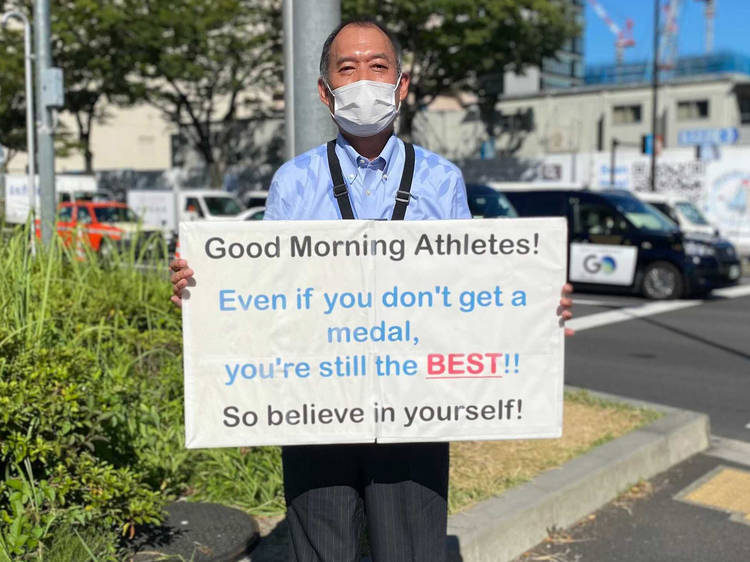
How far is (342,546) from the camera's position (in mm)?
2309

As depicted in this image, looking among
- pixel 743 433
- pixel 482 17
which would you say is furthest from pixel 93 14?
pixel 743 433

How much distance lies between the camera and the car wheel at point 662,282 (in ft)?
47.0

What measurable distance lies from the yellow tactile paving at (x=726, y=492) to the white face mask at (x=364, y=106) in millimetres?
3130

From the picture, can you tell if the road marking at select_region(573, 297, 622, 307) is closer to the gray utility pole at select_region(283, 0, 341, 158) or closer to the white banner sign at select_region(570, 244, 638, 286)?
the white banner sign at select_region(570, 244, 638, 286)

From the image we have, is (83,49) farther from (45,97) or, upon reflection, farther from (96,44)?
(45,97)

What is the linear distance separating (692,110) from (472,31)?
2249 centimetres

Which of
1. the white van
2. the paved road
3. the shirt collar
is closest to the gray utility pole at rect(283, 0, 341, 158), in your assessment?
the shirt collar

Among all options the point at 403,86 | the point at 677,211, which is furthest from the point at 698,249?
the point at 403,86

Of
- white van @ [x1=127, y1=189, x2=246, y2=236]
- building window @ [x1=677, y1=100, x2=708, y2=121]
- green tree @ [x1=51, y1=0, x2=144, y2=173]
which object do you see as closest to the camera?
white van @ [x1=127, y1=189, x2=246, y2=236]

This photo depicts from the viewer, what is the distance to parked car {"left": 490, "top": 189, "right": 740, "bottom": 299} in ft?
46.9

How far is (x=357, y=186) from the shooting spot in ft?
7.64

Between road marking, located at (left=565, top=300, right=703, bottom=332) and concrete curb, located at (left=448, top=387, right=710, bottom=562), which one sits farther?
road marking, located at (left=565, top=300, right=703, bottom=332)

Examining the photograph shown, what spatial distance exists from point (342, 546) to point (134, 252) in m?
3.85

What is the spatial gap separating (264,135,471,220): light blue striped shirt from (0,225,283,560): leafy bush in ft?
4.04
